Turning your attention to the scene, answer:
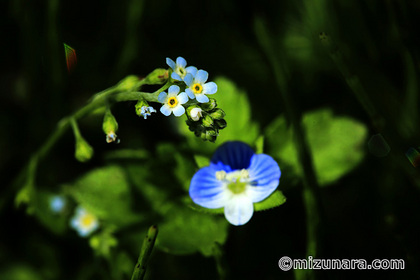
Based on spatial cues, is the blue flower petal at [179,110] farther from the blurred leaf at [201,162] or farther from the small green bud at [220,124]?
the blurred leaf at [201,162]

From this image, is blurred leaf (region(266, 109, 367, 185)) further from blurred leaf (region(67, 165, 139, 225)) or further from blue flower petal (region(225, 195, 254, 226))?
blurred leaf (region(67, 165, 139, 225))

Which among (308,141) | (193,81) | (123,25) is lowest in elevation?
(193,81)

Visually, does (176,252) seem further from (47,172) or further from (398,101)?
(398,101)

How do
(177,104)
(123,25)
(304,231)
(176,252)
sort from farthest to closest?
(123,25)
(304,231)
(176,252)
(177,104)

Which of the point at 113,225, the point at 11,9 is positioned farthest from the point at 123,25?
the point at 113,225

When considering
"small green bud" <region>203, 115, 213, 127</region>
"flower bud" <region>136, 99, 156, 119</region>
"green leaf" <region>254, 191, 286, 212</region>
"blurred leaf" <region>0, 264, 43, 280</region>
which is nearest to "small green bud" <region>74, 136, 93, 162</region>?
"flower bud" <region>136, 99, 156, 119</region>

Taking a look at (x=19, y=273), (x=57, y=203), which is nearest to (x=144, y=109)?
(x=57, y=203)
